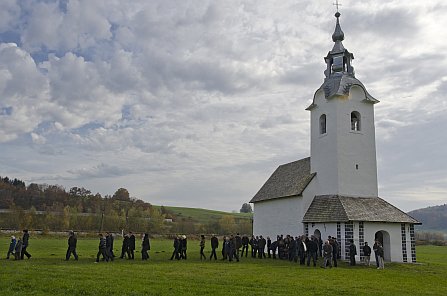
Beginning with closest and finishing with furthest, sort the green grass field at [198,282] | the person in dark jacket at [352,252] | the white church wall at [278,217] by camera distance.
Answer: the green grass field at [198,282], the person in dark jacket at [352,252], the white church wall at [278,217]

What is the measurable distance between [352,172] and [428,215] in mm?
169596

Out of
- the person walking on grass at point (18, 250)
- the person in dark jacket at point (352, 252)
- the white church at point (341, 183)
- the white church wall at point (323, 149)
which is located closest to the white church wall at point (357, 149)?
the white church at point (341, 183)

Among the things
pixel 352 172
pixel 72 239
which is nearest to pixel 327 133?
pixel 352 172

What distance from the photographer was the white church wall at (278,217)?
30578 mm

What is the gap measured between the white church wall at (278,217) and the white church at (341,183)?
0.23 ft

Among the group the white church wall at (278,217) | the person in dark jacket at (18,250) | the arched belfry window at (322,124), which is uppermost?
the arched belfry window at (322,124)

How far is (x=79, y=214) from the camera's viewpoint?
256ft

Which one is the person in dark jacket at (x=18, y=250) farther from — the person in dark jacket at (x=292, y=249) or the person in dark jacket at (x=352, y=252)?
the person in dark jacket at (x=352, y=252)

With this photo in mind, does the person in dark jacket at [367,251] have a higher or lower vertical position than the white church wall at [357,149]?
lower

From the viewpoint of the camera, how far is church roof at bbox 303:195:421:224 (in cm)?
2611

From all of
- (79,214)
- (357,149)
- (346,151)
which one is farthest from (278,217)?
(79,214)

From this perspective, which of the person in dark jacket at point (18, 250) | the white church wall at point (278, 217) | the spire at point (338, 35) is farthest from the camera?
the spire at point (338, 35)

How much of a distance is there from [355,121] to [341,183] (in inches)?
190

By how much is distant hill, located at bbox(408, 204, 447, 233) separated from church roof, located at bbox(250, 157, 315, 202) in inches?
5743
